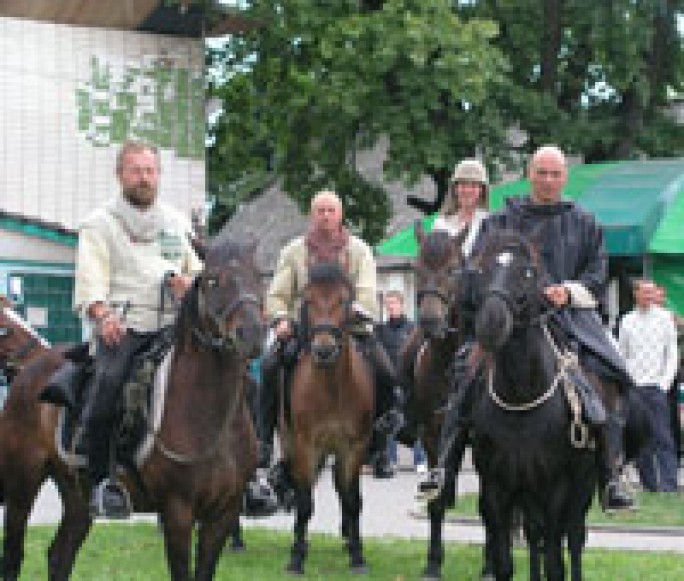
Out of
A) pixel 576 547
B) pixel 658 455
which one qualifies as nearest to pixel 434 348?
pixel 576 547

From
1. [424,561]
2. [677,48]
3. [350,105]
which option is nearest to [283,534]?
[424,561]

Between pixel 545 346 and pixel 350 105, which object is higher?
pixel 350 105

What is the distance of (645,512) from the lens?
1714cm

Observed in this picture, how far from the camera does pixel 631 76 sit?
Result: 33.2 metres

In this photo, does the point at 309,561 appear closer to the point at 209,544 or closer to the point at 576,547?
the point at 576,547

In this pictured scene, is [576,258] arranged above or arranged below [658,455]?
above

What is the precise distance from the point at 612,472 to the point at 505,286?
71.0 inches

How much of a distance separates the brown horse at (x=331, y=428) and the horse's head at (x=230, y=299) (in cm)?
396

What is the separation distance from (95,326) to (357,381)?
4282 millimetres

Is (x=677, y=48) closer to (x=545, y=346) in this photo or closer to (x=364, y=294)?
(x=364, y=294)

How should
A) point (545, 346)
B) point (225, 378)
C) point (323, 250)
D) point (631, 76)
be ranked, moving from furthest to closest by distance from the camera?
point (631, 76), point (323, 250), point (545, 346), point (225, 378)

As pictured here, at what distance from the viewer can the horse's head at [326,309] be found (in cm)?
1248

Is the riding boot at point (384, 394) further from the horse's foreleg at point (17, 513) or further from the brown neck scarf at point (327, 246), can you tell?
the horse's foreleg at point (17, 513)

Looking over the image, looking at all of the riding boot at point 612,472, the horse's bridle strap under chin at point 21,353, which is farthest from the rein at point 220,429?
the horse's bridle strap under chin at point 21,353
